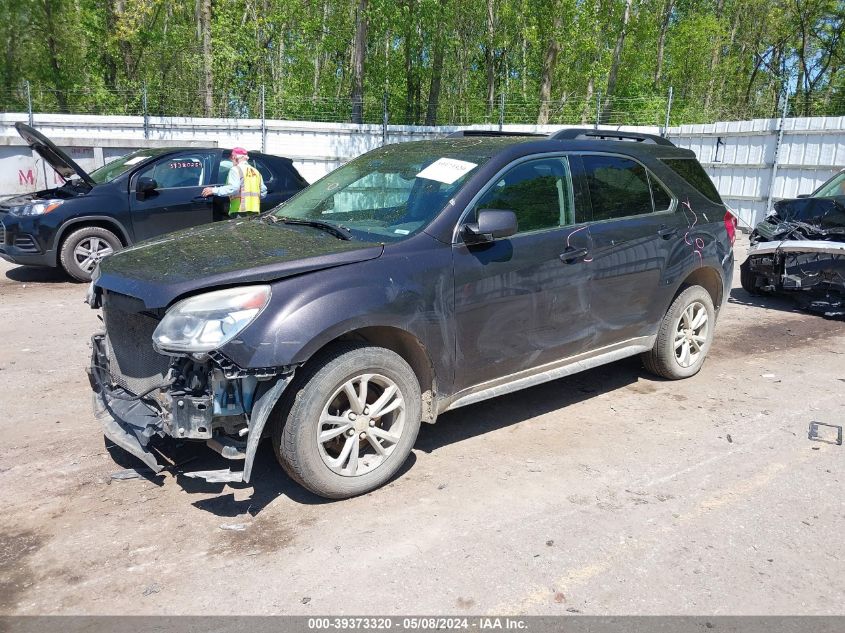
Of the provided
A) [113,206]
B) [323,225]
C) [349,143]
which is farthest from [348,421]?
[349,143]

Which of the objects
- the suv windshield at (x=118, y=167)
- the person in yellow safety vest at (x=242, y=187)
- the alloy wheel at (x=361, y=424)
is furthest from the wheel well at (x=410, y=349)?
the suv windshield at (x=118, y=167)

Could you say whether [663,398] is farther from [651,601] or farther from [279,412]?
[279,412]

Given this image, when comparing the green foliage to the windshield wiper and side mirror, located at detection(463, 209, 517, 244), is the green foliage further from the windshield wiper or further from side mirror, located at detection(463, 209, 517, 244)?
side mirror, located at detection(463, 209, 517, 244)

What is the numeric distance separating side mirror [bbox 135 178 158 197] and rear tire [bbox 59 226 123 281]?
0.70 metres

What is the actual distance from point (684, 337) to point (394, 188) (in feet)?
9.39

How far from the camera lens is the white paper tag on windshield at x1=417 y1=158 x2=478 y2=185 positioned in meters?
4.23

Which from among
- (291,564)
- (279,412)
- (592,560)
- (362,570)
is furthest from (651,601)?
(279,412)

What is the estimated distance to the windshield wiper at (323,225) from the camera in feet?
13.1

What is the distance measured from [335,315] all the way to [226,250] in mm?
829

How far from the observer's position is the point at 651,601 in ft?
9.57

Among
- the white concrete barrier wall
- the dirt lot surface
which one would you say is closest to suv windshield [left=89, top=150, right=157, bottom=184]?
the white concrete barrier wall

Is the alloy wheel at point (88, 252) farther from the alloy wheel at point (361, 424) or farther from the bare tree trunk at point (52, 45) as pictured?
the bare tree trunk at point (52, 45)

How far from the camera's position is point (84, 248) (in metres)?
9.46

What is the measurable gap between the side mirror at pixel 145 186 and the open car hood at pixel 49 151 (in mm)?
826
